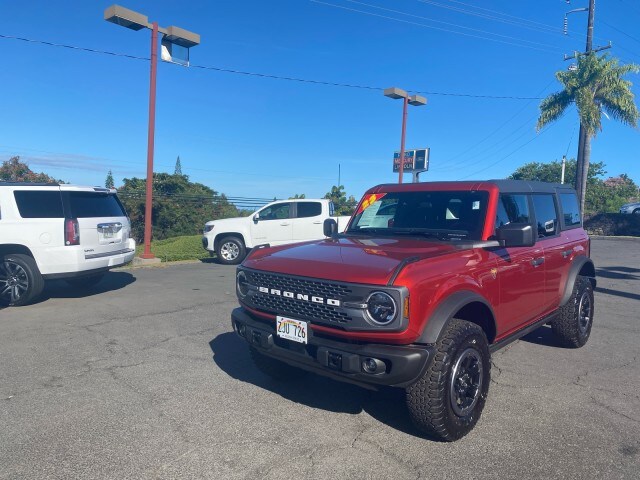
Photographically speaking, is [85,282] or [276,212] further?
[276,212]

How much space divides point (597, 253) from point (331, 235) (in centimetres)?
A: 1608

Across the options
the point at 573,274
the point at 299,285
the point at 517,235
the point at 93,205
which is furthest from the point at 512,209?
the point at 93,205

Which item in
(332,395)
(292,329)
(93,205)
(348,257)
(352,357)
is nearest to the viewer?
(352,357)

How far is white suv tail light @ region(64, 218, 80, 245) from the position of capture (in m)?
7.50

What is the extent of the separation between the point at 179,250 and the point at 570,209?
39.7ft

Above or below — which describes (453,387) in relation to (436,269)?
below

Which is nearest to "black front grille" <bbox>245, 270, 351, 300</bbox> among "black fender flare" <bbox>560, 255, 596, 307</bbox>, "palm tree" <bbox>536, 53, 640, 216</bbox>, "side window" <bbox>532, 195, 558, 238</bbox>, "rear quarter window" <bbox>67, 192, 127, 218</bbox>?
"side window" <bbox>532, 195, 558, 238</bbox>

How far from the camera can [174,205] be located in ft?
64.5

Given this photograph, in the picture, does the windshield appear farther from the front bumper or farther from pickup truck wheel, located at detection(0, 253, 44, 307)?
pickup truck wheel, located at detection(0, 253, 44, 307)

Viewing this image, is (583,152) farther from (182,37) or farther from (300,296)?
(300,296)

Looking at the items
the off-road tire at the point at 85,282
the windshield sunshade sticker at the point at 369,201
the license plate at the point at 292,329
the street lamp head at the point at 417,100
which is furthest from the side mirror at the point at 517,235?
the street lamp head at the point at 417,100

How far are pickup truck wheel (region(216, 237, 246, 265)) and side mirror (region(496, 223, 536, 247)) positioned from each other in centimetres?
998

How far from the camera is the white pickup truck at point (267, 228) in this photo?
13227 mm

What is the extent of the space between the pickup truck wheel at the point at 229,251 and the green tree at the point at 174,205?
249 inches
